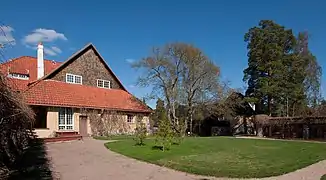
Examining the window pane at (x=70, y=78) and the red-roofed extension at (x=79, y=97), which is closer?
the red-roofed extension at (x=79, y=97)

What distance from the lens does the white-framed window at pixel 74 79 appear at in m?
33.5

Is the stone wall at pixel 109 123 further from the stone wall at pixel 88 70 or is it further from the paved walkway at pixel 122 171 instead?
the paved walkway at pixel 122 171

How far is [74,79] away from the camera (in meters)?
34.1

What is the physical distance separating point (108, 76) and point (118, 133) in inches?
307

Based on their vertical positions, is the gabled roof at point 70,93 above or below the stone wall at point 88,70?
below

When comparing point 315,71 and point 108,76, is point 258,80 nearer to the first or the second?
point 315,71

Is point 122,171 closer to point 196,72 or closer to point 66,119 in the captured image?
point 66,119

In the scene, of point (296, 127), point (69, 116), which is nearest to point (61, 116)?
point (69, 116)

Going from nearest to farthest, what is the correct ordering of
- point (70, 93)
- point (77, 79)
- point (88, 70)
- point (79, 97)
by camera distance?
1. point (70, 93)
2. point (79, 97)
3. point (77, 79)
4. point (88, 70)

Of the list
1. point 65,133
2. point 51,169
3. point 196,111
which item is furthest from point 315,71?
point 51,169

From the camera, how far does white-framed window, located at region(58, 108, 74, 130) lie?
28.8m

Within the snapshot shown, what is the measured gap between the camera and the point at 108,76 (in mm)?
37594

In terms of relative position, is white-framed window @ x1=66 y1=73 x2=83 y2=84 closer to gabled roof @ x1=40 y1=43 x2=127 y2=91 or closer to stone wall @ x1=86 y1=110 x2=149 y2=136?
gabled roof @ x1=40 y1=43 x2=127 y2=91

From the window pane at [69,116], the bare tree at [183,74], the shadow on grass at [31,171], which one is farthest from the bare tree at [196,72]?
the shadow on grass at [31,171]
